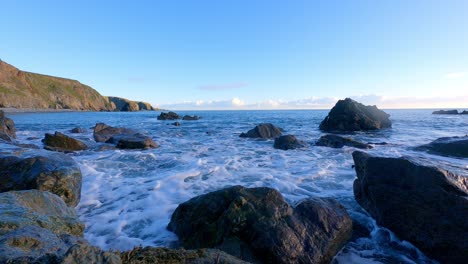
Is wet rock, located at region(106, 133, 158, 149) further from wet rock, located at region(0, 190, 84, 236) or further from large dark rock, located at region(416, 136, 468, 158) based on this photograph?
large dark rock, located at region(416, 136, 468, 158)

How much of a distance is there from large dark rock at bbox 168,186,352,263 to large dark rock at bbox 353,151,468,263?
1188 millimetres

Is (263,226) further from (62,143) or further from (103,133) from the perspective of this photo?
(103,133)

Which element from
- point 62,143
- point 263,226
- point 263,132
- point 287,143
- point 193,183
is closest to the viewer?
point 263,226

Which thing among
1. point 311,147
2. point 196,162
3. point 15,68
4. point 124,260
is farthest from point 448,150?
point 15,68

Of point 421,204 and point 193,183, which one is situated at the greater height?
point 421,204

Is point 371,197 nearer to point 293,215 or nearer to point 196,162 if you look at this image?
point 293,215

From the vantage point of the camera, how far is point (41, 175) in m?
5.84

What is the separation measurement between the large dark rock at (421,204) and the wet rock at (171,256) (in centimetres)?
395

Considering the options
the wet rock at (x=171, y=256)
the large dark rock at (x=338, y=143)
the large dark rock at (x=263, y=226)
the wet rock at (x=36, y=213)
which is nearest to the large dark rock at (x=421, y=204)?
the large dark rock at (x=263, y=226)

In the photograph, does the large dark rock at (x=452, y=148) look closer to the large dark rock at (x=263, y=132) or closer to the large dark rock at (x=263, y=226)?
the large dark rock at (x=263, y=132)

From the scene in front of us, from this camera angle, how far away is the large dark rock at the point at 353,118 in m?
25.9

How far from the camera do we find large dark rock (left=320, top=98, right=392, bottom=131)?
84.9ft

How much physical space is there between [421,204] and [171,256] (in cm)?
474

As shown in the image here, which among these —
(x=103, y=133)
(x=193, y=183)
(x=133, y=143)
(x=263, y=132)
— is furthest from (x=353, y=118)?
(x=103, y=133)
